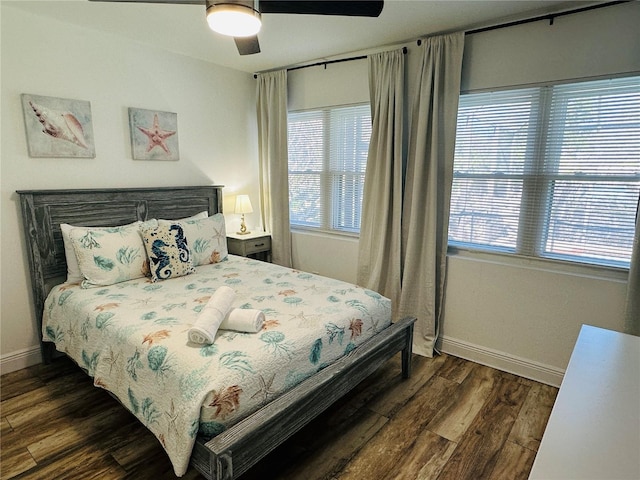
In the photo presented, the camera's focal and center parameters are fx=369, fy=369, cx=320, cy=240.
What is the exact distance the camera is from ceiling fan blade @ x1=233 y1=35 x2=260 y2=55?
2.02m

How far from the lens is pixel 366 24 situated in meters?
2.69

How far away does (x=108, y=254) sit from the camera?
8.70 feet

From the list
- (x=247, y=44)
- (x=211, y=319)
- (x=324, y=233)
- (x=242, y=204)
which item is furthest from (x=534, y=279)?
(x=242, y=204)

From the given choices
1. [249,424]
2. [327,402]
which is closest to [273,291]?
[327,402]

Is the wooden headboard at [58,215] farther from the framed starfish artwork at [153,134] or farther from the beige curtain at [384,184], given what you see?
the beige curtain at [384,184]

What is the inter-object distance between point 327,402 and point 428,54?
101 inches

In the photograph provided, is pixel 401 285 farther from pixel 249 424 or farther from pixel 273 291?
pixel 249 424

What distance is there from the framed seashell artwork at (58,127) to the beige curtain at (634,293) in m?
3.83

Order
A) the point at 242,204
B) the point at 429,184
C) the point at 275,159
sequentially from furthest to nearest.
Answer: the point at 275,159 → the point at 242,204 → the point at 429,184

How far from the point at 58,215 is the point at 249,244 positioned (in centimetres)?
170

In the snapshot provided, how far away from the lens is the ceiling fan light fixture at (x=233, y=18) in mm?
1596

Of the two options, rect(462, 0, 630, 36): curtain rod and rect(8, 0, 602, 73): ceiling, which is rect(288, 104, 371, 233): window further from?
rect(462, 0, 630, 36): curtain rod

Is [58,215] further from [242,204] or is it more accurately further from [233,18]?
[233,18]

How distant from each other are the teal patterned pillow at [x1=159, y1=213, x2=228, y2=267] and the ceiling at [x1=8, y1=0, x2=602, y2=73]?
1.49 m
